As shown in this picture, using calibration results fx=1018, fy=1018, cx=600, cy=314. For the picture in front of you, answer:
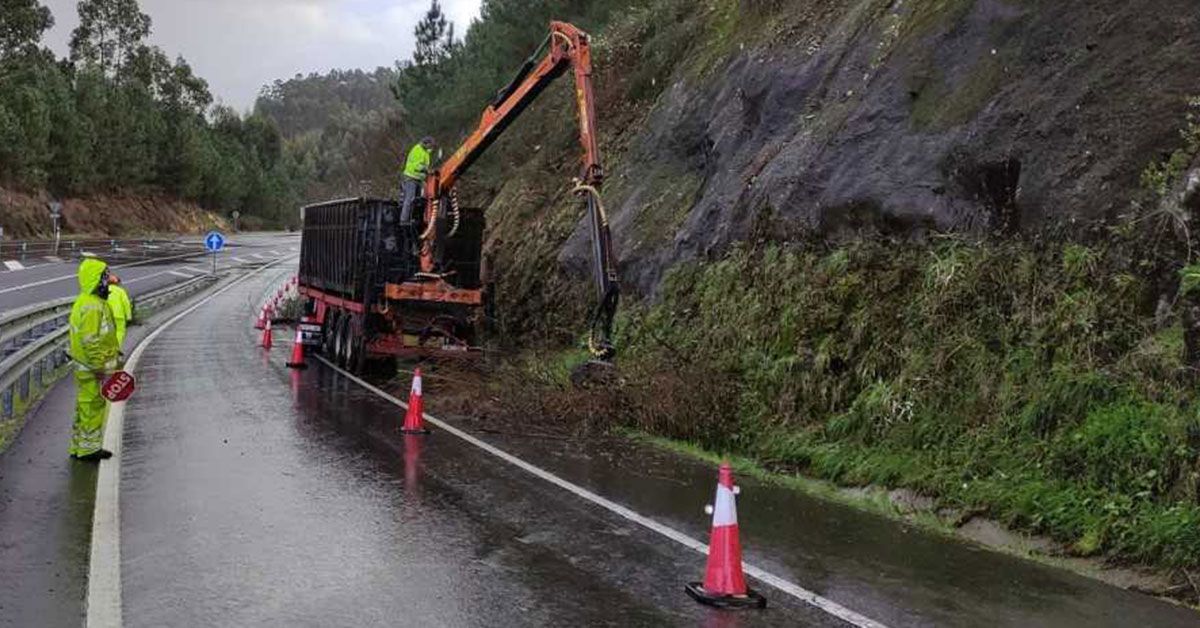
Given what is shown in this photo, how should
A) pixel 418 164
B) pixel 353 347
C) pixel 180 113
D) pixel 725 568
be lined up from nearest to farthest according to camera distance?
pixel 725 568 < pixel 418 164 < pixel 353 347 < pixel 180 113

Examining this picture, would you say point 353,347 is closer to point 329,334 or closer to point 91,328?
point 329,334


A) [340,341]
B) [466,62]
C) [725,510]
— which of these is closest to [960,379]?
[725,510]

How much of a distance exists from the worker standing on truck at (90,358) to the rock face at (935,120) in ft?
27.2

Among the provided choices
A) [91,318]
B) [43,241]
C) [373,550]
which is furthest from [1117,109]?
[43,241]

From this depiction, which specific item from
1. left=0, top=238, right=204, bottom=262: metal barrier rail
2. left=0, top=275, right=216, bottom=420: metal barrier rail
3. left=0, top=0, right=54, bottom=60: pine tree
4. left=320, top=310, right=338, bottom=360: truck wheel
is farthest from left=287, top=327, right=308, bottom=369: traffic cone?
left=0, top=0, right=54, bottom=60: pine tree

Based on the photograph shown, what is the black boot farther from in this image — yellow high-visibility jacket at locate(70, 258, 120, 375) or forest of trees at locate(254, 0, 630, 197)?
forest of trees at locate(254, 0, 630, 197)

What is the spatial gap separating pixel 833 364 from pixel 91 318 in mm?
7373

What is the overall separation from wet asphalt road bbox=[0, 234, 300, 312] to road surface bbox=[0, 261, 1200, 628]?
21.4 meters

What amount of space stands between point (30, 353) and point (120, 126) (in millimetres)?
80540

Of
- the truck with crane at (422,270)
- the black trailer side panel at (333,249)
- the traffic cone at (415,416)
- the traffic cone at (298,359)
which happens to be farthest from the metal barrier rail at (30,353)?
the black trailer side panel at (333,249)

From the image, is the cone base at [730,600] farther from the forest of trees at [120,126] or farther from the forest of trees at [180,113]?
the forest of trees at [120,126]

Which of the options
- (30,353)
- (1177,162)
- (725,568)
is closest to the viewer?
(725,568)

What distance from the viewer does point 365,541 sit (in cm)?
689

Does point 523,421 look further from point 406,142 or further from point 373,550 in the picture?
point 406,142
